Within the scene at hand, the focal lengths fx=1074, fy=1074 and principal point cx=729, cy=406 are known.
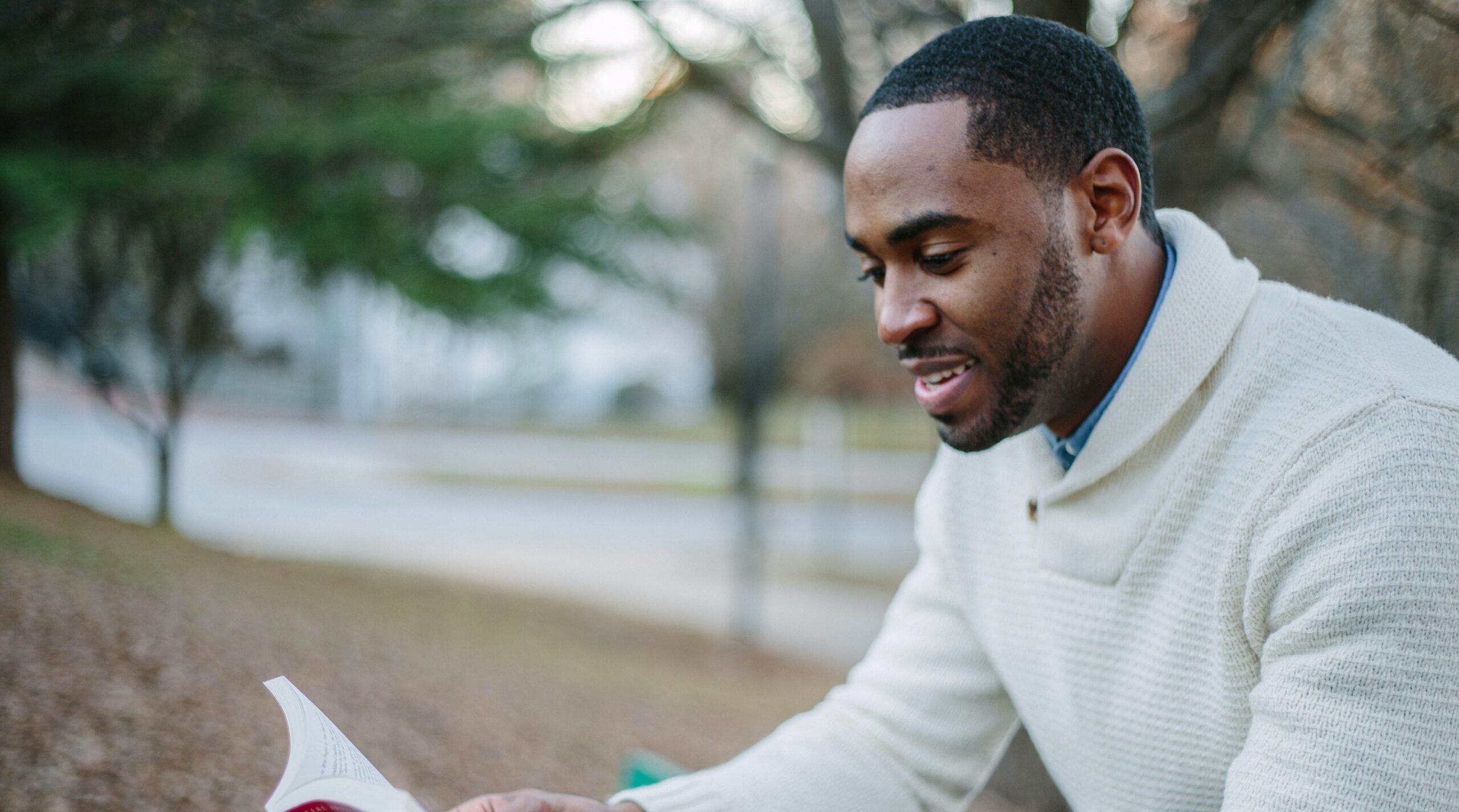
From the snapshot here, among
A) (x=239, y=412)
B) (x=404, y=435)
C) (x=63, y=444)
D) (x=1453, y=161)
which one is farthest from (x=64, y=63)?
(x=404, y=435)

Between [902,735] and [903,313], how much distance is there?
831mm

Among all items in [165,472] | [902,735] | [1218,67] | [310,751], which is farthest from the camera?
[165,472]

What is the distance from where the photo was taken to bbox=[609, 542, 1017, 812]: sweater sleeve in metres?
1.92

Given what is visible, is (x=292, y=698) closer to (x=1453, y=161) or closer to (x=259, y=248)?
(x=1453, y=161)

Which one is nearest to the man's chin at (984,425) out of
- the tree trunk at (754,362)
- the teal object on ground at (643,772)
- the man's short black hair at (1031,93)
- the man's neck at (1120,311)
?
the man's neck at (1120,311)

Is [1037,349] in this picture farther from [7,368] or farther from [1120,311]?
[7,368]

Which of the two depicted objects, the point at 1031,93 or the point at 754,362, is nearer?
the point at 1031,93

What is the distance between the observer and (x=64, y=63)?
4449 mm

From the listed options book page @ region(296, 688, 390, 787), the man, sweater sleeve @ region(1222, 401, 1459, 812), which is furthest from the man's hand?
sweater sleeve @ region(1222, 401, 1459, 812)

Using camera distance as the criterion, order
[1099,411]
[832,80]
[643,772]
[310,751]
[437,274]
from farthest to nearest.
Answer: [437,274], [832,80], [643,772], [1099,411], [310,751]

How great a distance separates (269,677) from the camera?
3.82 meters

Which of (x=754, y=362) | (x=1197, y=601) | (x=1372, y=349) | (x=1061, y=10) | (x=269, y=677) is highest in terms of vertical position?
(x=1061, y=10)

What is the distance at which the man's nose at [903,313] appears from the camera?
1.67 m

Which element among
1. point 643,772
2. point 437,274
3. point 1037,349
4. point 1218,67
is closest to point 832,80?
point 1218,67
